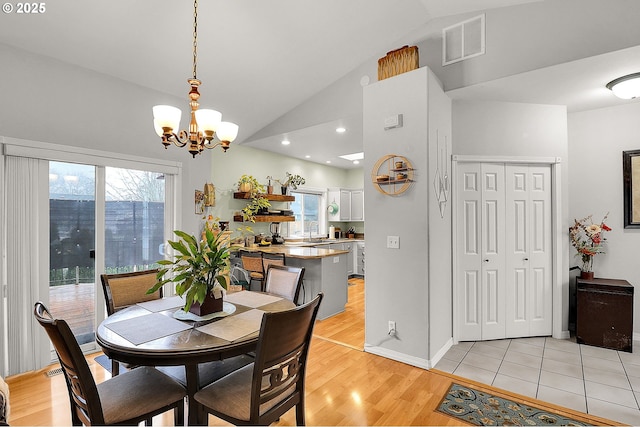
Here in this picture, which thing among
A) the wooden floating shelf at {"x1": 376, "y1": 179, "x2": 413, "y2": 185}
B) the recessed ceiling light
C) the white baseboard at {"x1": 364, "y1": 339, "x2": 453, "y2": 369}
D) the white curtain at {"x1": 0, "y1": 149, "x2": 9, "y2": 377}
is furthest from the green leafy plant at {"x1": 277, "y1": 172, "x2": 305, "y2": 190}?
the white curtain at {"x1": 0, "y1": 149, "x2": 9, "y2": 377}

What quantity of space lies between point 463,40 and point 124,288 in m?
3.76

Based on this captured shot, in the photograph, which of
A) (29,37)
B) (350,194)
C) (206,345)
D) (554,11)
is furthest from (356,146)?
(206,345)

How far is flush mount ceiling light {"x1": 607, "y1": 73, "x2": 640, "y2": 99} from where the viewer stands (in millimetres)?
2811

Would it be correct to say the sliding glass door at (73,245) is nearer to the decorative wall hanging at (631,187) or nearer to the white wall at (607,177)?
the white wall at (607,177)

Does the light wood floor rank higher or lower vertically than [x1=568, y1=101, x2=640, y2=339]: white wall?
lower

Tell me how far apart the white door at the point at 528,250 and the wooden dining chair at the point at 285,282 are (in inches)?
96.2

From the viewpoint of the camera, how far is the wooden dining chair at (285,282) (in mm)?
2547

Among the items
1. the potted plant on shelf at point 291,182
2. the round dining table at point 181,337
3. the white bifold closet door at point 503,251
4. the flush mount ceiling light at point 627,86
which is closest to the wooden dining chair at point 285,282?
the round dining table at point 181,337

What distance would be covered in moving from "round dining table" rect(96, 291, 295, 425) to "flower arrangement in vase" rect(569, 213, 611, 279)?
3326 mm

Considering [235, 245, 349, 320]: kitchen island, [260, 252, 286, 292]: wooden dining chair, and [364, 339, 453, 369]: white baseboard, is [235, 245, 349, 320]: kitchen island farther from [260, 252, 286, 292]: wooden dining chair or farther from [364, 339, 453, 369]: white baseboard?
[364, 339, 453, 369]: white baseboard

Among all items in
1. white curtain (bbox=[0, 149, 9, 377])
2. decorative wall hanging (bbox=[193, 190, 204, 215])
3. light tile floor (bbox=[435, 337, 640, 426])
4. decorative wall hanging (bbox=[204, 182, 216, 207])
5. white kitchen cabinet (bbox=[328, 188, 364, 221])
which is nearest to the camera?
light tile floor (bbox=[435, 337, 640, 426])

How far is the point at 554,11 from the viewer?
2779 mm

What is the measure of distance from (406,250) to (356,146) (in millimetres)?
3040

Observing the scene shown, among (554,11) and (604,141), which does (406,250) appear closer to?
(554,11)
